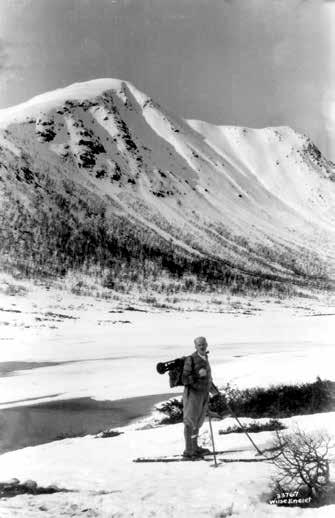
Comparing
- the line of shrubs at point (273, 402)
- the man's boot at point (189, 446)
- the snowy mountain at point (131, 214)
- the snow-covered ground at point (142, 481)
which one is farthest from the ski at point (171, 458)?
the snowy mountain at point (131, 214)

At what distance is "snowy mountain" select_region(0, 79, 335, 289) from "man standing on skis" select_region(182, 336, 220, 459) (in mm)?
72378

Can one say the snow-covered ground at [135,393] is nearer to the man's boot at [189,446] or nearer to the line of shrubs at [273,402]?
the man's boot at [189,446]

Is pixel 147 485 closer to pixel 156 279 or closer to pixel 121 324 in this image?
pixel 121 324

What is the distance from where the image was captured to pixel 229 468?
7430mm

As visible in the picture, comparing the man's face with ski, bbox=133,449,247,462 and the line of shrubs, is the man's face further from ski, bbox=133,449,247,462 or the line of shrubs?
the line of shrubs

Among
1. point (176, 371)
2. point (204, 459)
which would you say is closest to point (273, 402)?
point (176, 371)

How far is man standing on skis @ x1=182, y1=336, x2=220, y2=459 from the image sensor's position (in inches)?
349

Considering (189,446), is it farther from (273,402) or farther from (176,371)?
(273,402)

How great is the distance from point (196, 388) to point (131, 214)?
133 metres

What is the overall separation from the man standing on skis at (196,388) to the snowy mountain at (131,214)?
72378 millimetres

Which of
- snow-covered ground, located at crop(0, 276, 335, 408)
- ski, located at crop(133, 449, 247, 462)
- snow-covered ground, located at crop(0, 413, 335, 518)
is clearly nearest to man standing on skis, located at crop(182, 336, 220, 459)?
ski, located at crop(133, 449, 247, 462)

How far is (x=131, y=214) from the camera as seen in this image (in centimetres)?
14062

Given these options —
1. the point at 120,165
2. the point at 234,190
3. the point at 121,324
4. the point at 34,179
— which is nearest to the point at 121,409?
the point at 121,324

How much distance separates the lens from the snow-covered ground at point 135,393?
625 centimetres
